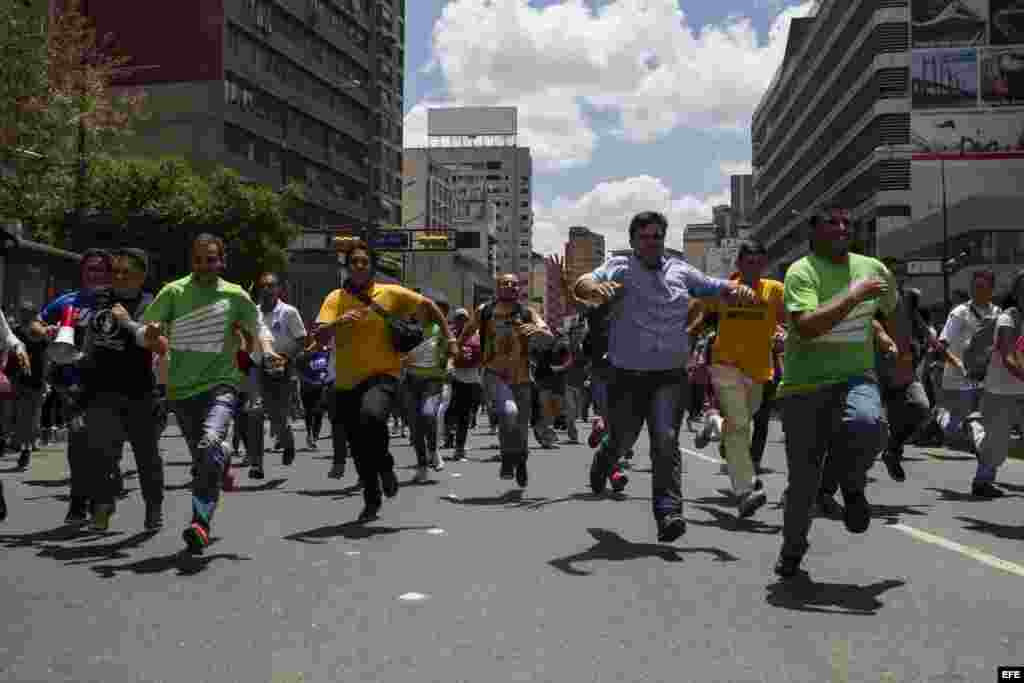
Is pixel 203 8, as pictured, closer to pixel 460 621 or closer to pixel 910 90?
pixel 910 90

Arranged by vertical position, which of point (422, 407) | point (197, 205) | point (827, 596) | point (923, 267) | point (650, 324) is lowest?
point (827, 596)

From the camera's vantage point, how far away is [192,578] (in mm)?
5742

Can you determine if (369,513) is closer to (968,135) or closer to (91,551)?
(91,551)

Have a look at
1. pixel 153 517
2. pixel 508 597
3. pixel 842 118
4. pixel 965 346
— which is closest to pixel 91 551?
pixel 153 517

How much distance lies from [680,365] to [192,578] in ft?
9.66

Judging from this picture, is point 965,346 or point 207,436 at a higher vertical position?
point 965,346

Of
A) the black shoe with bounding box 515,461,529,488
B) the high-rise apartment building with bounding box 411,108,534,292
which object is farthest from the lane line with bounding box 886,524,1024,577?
the high-rise apartment building with bounding box 411,108,534,292

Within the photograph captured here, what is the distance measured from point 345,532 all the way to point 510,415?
267 cm

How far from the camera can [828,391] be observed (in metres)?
5.61

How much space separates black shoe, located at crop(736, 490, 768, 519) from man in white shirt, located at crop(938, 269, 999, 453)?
375cm

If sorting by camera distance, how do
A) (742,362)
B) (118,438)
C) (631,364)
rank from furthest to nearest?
(742,362) < (118,438) < (631,364)

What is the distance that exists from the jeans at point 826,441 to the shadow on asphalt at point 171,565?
113 inches

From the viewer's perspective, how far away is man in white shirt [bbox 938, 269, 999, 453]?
35.9 ft

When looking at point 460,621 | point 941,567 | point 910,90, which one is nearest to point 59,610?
point 460,621
